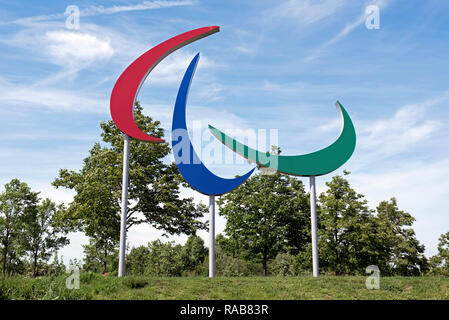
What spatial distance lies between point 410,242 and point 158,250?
2812 centimetres

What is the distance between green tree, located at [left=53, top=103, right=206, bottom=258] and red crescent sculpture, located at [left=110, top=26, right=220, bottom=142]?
699 centimetres

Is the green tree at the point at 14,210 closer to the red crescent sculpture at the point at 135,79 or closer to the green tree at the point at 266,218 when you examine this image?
the green tree at the point at 266,218

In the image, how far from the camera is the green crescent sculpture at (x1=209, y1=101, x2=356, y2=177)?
1517 centimetres

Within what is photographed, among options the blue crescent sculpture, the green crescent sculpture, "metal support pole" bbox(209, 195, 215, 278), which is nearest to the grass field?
"metal support pole" bbox(209, 195, 215, 278)

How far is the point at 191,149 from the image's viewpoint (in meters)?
14.8

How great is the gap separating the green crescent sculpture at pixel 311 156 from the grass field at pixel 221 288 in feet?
14.5

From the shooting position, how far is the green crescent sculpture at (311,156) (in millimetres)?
15172

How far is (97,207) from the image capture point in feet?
69.1

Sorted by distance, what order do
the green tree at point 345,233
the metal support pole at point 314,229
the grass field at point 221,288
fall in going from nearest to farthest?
the grass field at point 221,288 → the metal support pole at point 314,229 → the green tree at point 345,233

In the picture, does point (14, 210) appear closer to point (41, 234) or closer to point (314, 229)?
point (41, 234)

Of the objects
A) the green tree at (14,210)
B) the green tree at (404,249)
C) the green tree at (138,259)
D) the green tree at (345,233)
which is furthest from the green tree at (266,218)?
the green tree at (138,259)

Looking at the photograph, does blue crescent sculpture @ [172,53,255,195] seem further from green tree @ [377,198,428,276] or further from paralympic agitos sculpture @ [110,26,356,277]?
green tree @ [377,198,428,276]
